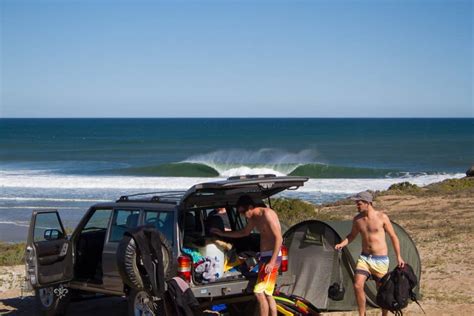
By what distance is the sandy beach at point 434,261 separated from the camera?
33.6ft

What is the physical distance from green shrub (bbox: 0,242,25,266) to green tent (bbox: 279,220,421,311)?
6933 mm

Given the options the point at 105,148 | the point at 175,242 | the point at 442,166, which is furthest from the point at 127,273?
the point at 105,148

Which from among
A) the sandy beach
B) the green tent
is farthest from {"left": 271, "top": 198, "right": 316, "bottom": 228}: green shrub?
the green tent

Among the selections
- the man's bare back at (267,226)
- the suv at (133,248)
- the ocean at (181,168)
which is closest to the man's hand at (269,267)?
the man's bare back at (267,226)

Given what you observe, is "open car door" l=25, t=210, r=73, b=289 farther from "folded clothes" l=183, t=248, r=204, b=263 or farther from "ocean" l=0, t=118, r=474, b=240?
"ocean" l=0, t=118, r=474, b=240

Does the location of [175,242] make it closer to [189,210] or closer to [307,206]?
[189,210]

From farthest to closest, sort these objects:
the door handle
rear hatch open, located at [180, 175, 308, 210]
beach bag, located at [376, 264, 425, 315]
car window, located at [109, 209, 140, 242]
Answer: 1. the door handle
2. car window, located at [109, 209, 140, 242]
3. beach bag, located at [376, 264, 425, 315]
4. rear hatch open, located at [180, 175, 308, 210]

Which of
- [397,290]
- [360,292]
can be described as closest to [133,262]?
[360,292]

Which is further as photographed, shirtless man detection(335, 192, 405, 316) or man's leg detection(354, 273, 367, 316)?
shirtless man detection(335, 192, 405, 316)

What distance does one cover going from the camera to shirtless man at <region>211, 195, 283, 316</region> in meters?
8.06

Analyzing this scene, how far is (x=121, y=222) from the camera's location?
9109 millimetres

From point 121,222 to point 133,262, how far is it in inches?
47.9

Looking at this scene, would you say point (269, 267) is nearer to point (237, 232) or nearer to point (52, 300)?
point (237, 232)

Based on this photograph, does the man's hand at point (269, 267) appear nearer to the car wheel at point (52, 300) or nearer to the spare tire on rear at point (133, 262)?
the spare tire on rear at point (133, 262)
